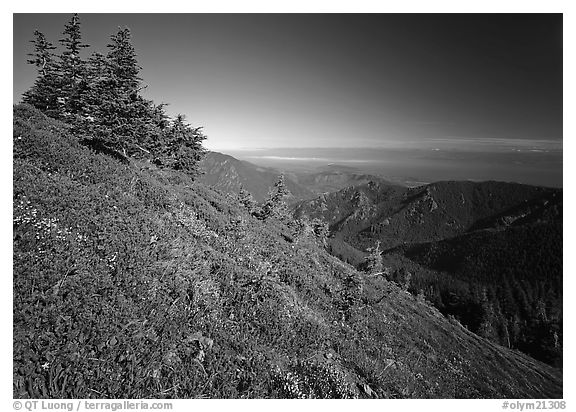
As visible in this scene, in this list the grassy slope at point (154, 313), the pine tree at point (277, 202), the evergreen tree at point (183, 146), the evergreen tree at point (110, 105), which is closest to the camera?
the grassy slope at point (154, 313)

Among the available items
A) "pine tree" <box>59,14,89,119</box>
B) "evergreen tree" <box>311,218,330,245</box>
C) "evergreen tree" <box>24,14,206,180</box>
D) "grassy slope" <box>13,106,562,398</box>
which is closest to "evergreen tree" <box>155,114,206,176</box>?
"evergreen tree" <box>24,14,206,180</box>

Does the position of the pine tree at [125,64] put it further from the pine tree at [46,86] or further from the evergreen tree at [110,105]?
the pine tree at [46,86]

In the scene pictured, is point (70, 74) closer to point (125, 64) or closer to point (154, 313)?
point (125, 64)

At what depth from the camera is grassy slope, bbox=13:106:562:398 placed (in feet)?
15.3

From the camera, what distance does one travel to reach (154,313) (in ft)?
18.3

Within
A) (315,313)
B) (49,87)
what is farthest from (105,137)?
(49,87)

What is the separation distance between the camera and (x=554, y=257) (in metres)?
194

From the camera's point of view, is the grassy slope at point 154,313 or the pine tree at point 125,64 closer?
the grassy slope at point 154,313

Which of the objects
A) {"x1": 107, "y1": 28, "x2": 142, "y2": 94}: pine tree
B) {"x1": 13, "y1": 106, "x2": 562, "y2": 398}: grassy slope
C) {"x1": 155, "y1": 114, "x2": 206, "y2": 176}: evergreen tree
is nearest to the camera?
{"x1": 13, "y1": 106, "x2": 562, "y2": 398}: grassy slope

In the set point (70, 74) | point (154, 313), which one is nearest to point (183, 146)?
point (70, 74)

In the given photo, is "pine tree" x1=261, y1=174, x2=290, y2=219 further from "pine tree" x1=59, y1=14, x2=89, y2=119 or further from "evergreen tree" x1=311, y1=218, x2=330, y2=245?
"pine tree" x1=59, y1=14, x2=89, y2=119

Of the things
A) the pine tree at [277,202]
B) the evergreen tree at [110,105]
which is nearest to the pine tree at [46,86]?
the evergreen tree at [110,105]

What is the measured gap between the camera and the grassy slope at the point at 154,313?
466cm
